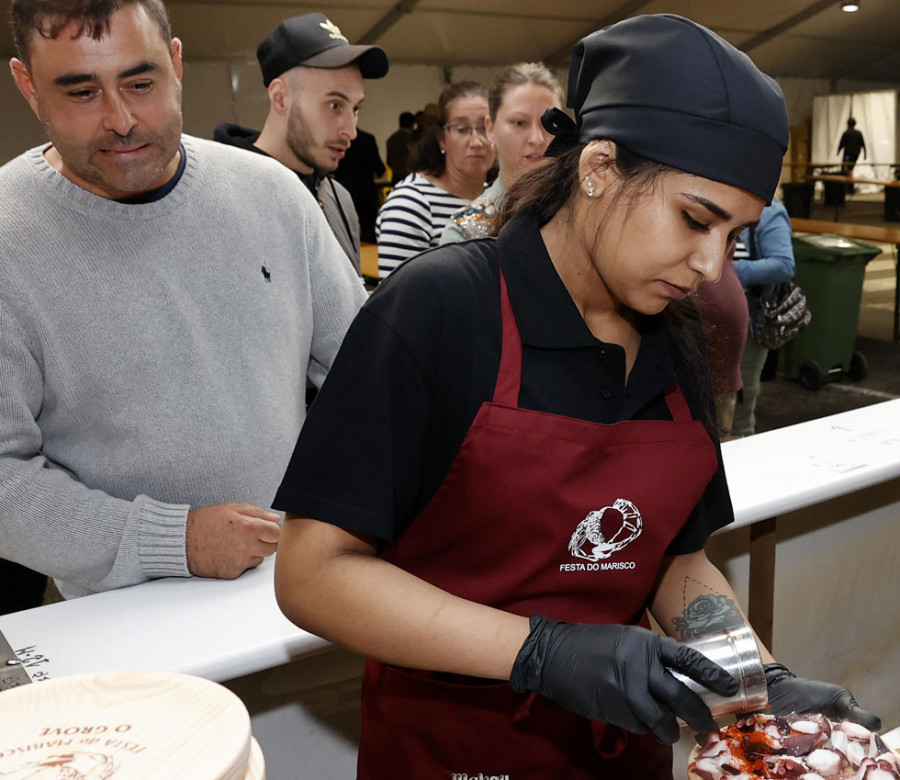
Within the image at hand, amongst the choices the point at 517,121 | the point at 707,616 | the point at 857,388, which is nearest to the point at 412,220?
the point at 517,121

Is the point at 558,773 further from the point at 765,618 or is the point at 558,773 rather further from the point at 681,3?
the point at 681,3

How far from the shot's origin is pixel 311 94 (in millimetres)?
2668

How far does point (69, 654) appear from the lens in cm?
124

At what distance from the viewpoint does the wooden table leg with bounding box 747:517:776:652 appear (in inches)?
74.6

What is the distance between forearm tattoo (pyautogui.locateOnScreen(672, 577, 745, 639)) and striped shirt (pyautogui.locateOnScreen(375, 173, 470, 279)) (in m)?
2.01

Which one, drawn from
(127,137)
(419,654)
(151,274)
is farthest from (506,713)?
(127,137)

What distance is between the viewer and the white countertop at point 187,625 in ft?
4.05

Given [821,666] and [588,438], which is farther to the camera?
[821,666]

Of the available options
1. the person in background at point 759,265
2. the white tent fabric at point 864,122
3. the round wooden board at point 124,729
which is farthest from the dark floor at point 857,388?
the white tent fabric at point 864,122

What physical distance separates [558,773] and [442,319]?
63 centimetres

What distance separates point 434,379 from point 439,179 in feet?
7.60

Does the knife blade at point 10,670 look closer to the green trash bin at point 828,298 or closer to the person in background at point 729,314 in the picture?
the person in background at point 729,314

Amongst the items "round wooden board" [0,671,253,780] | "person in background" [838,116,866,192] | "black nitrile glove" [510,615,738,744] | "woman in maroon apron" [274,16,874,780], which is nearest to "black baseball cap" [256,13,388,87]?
"woman in maroon apron" [274,16,874,780]

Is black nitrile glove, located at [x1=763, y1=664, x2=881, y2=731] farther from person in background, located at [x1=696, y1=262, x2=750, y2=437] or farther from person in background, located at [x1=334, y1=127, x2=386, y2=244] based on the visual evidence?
person in background, located at [x1=334, y1=127, x2=386, y2=244]
